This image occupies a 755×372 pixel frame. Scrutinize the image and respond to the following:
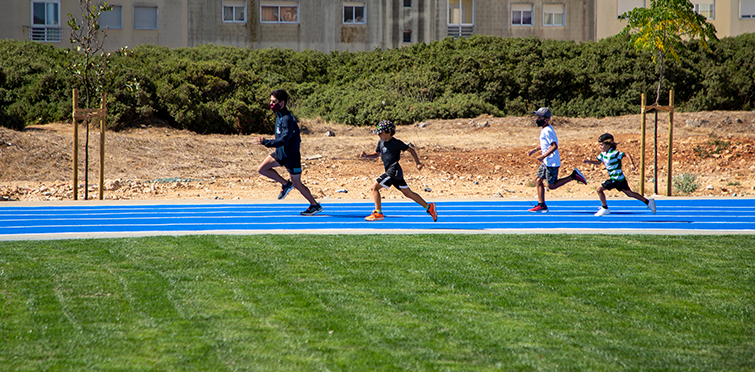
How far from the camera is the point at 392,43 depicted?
134 ft

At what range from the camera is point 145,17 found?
38.4 metres

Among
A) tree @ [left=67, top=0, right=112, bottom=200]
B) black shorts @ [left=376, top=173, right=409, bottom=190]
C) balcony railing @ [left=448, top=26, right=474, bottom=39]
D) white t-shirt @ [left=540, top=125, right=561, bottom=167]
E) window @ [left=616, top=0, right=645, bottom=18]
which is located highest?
window @ [left=616, top=0, right=645, bottom=18]

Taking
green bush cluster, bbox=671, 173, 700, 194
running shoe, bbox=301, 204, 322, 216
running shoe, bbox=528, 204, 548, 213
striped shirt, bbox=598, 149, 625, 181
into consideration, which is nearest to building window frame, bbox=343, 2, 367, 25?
green bush cluster, bbox=671, 173, 700, 194

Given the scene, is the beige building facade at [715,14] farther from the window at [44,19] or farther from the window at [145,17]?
the window at [44,19]

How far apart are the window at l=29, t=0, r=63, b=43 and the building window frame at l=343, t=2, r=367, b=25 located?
16225 mm

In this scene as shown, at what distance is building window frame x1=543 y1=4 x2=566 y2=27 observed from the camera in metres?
41.6

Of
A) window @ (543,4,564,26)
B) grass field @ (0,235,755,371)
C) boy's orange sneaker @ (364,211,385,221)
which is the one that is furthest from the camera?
window @ (543,4,564,26)

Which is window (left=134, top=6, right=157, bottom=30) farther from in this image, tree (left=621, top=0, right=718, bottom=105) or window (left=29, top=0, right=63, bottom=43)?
tree (left=621, top=0, right=718, bottom=105)

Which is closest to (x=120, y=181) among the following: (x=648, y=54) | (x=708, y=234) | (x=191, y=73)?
(x=191, y=73)

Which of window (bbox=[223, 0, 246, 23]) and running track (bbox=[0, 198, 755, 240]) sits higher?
window (bbox=[223, 0, 246, 23])

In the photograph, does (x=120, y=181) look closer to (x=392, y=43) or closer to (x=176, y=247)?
(x=176, y=247)

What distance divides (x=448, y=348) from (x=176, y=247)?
444 cm

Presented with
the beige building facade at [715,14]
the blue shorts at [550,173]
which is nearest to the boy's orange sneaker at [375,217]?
the blue shorts at [550,173]

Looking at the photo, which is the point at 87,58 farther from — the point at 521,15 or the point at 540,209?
the point at 521,15
